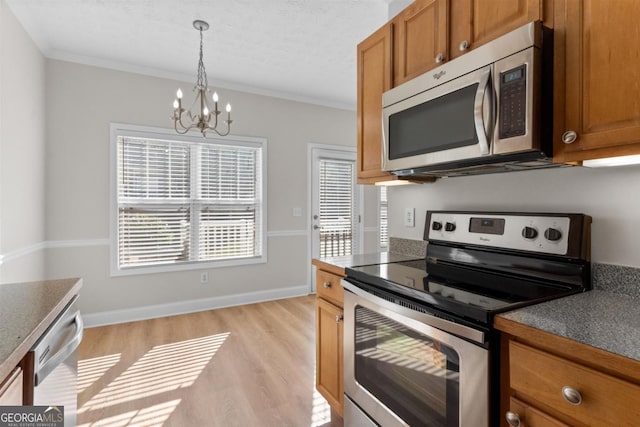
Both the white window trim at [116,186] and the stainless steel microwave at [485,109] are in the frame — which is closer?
the stainless steel microwave at [485,109]

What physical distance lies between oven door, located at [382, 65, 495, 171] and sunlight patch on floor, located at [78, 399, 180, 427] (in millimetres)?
1909

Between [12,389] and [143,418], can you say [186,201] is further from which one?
[12,389]

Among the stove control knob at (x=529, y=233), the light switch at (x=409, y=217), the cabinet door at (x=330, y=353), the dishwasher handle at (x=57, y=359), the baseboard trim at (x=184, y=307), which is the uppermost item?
the light switch at (x=409, y=217)

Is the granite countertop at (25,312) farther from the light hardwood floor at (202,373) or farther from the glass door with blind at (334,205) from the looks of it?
the glass door with blind at (334,205)

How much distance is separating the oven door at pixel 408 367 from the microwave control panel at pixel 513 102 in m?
0.70

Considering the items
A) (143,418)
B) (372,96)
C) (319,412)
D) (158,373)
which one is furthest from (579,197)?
(158,373)

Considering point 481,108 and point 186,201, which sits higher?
point 481,108

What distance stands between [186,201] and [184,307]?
1.21 m

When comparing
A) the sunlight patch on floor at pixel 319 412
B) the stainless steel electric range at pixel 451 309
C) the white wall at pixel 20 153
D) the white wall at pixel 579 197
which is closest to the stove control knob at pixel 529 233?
the stainless steel electric range at pixel 451 309

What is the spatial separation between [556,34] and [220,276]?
12.1 feet

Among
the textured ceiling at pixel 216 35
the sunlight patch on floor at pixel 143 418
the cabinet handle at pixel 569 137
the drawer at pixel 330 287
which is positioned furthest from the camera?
the textured ceiling at pixel 216 35

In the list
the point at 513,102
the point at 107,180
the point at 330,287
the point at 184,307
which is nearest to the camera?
the point at 513,102

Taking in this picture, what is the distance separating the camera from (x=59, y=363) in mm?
1040

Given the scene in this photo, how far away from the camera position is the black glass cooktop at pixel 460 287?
3.23 feet
